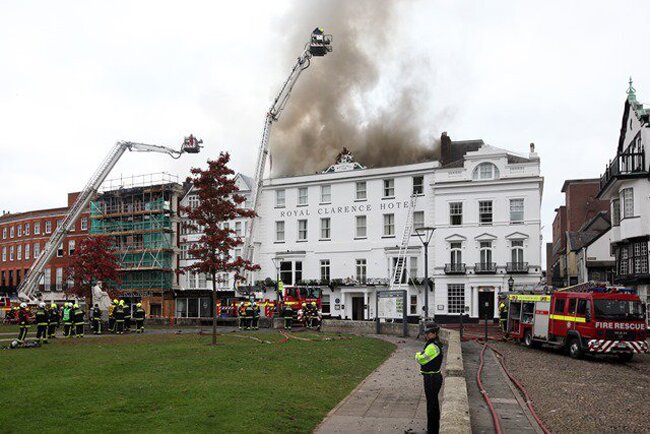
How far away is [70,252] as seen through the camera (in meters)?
68.6

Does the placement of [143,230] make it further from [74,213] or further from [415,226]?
[415,226]

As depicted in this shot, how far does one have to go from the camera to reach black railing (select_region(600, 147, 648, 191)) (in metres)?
36.3

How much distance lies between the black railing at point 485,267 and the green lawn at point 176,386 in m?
25.8

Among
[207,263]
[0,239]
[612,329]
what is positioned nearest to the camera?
[612,329]

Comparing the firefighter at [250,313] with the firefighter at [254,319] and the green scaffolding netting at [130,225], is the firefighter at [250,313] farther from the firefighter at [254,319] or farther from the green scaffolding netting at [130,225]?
the green scaffolding netting at [130,225]

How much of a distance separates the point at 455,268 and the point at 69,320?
92.9 ft

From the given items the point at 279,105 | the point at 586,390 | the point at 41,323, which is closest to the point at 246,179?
the point at 279,105

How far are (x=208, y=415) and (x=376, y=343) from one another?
16978 millimetres

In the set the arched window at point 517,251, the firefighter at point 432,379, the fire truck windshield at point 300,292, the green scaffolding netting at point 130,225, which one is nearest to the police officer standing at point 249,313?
the fire truck windshield at point 300,292

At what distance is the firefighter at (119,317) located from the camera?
32.5 meters

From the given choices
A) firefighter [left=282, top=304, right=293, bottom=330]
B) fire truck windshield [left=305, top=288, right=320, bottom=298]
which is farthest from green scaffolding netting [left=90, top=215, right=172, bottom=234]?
firefighter [left=282, top=304, right=293, bottom=330]

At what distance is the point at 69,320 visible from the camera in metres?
29.5

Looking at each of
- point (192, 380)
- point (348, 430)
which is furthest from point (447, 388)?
point (192, 380)

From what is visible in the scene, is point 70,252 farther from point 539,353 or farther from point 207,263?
point 539,353
